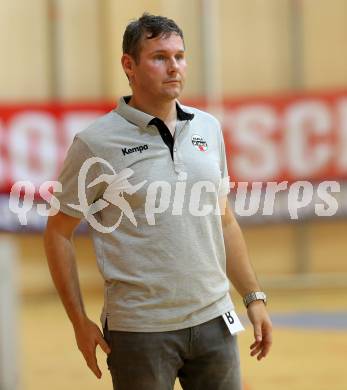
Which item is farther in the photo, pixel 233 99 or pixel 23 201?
pixel 233 99

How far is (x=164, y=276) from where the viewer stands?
8.95 ft

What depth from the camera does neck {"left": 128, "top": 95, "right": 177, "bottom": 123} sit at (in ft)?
9.29

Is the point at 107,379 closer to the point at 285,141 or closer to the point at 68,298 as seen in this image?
the point at 68,298

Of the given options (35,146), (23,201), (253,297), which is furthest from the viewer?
(35,146)

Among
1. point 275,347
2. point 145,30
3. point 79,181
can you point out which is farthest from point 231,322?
point 275,347

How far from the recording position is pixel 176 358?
2.75 meters

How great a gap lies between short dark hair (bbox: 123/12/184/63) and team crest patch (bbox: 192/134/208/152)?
302mm

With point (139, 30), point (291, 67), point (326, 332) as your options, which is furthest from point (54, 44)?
point (139, 30)

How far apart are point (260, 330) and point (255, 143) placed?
25.2 feet

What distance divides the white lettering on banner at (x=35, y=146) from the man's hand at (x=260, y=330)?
7.30m

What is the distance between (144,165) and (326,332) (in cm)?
528

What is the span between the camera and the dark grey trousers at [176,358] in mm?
2715

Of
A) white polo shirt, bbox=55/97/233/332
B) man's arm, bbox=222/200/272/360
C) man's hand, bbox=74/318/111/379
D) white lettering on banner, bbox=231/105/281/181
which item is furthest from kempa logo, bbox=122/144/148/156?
white lettering on banner, bbox=231/105/281/181

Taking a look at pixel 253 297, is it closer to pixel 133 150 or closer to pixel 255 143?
pixel 133 150
